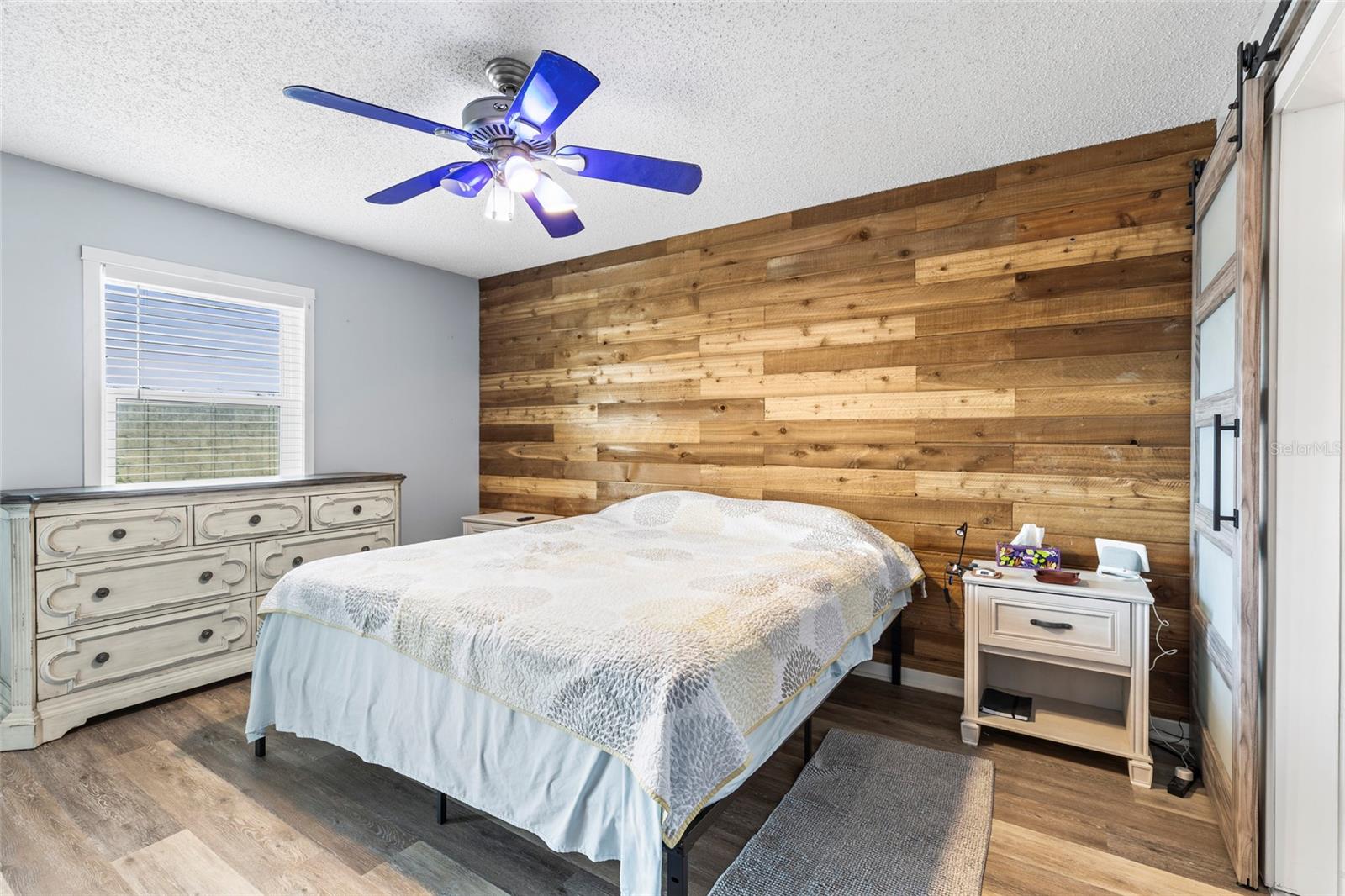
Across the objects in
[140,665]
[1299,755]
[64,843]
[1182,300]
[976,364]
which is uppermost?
[1182,300]

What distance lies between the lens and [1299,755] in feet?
5.16

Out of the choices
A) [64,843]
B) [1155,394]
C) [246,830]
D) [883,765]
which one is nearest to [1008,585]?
[883,765]

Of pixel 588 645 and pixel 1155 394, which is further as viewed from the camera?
pixel 1155 394

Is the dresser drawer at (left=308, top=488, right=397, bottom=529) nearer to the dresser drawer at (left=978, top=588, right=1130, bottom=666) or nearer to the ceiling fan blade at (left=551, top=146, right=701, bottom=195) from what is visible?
the ceiling fan blade at (left=551, top=146, right=701, bottom=195)

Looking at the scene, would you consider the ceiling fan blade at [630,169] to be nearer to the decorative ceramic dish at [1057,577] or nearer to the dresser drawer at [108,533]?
the decorative ceramic dish at [1057,577]

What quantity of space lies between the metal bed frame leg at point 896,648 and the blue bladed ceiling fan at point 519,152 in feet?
7.34

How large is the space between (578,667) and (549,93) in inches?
58.0

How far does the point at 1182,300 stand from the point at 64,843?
13.9 feet

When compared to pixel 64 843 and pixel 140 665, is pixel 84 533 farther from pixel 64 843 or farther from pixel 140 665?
pixel 64 843

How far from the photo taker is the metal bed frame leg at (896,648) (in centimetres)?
306

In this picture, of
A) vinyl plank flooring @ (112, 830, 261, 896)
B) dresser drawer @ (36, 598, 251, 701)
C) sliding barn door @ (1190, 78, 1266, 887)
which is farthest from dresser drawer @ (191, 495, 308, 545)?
sliding barn door @ (1190, 78, 1266, 887)

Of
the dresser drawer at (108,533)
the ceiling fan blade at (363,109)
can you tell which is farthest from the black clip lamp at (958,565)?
the dresser drawer at (108,533)

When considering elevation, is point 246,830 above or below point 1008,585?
below

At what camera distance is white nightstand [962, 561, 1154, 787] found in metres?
2.19
